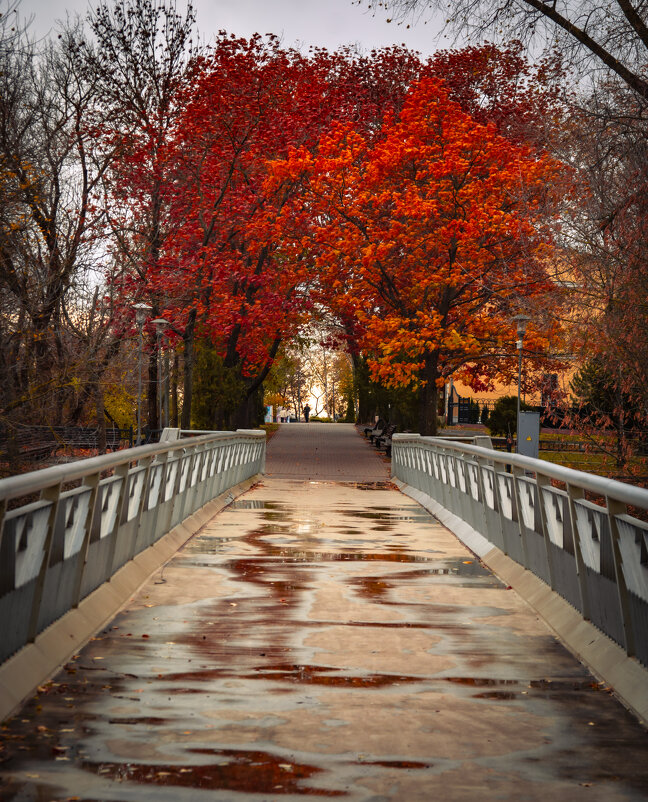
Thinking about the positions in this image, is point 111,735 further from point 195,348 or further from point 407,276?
point 195,348

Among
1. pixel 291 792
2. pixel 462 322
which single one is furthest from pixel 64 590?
pixel 462 322

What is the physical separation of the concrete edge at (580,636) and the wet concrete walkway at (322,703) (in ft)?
0.32

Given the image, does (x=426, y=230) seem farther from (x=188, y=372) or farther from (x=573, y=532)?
(x=573, y=532)

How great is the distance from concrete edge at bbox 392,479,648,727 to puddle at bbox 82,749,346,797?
1.92 meters

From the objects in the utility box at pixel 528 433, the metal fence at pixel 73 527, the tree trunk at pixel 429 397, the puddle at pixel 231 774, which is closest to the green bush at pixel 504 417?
the tree trunk at pixel 429 397

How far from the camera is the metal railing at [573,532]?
6.10 meters

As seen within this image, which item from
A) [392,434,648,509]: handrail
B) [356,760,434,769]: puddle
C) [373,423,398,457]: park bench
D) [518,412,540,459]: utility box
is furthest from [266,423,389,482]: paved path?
[356,760,434,769]: puddle

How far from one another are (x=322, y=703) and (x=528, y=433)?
28242mm

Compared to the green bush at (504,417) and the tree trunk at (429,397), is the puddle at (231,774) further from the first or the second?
the green bush at (504,417)

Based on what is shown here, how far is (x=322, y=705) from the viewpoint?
5.77 metres

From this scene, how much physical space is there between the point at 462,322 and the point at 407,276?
105 inches

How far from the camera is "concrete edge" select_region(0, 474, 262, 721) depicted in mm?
5648

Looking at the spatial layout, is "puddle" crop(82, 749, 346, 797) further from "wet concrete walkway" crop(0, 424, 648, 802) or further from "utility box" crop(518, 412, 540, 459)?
"utility box" crop(518, 412, 540, 459)

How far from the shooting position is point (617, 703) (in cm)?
594
